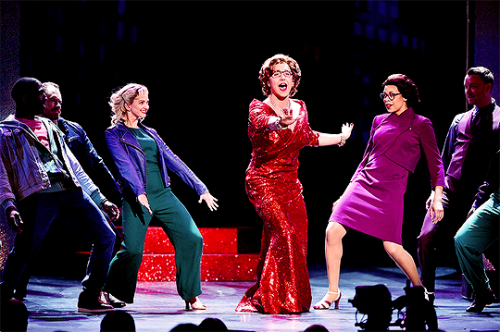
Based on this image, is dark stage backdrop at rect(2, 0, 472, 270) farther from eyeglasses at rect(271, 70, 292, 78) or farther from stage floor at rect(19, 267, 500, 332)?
eyeglasses at rect(271, 70, 292, 78)

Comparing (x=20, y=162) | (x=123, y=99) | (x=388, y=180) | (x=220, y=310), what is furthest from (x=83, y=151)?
(x=388, y=180)

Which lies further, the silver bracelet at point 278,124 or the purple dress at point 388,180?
the purple dress at point 388,180

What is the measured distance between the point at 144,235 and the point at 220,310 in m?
0.76

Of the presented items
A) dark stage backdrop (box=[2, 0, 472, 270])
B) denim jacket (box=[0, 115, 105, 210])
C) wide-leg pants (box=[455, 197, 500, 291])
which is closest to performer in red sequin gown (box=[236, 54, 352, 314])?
wide-leg pants (box=[455, 197, 500, 291])

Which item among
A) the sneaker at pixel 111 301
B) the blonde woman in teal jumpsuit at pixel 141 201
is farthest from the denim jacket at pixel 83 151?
the sneaker at pixel 111 301

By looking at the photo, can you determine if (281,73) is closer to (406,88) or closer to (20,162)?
(406,88)

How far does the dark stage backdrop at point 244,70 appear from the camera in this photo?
7.63 metres

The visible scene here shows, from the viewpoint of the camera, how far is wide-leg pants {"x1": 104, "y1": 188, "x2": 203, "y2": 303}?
420cm

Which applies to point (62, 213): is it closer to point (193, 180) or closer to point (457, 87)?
point (193, 180)

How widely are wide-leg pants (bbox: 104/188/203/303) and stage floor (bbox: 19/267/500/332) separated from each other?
19cm

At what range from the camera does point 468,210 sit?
501 centimetres

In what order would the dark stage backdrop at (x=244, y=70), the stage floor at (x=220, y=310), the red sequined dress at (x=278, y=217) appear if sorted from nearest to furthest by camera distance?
the stage floor at (x=220, y=310), the red sequined dress at (x=278, y=217), the dark stage backdrop at (x=244, y=70)

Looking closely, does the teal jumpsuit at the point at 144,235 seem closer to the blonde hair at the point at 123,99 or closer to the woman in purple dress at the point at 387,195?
the blonde hair at the point at 123,99

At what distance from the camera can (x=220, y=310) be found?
14.3 ft
